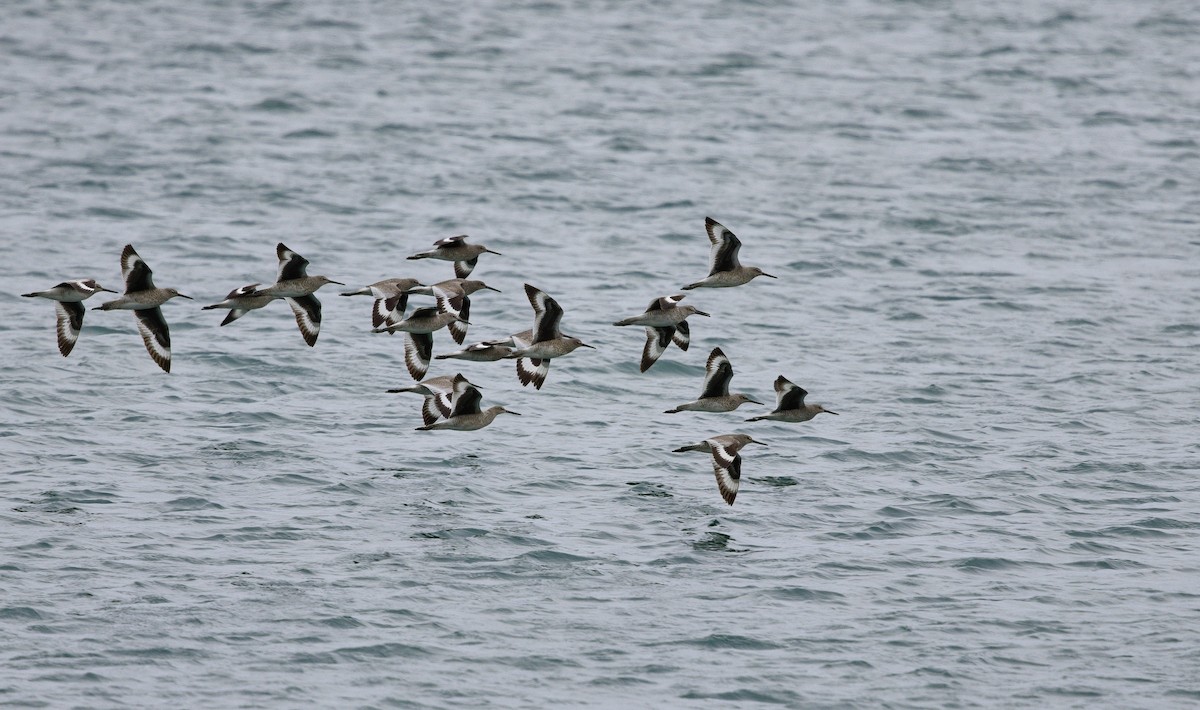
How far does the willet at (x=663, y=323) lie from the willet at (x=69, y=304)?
17.2 feet

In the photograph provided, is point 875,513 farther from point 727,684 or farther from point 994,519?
point 727,684

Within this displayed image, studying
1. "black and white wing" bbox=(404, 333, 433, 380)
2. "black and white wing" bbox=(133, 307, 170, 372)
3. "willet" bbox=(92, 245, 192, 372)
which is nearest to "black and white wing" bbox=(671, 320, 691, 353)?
"black and white wing" bbox=(404, 333, 433, 380)

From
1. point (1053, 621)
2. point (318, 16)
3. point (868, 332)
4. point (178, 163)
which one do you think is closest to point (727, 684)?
point (1053, 621)

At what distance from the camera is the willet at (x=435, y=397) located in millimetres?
17578

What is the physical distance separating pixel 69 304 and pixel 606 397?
6294 mm

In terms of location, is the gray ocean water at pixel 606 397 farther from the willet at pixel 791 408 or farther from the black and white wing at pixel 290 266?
the black and white wing at pixel 290 266

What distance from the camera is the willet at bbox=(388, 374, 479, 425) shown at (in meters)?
17.6

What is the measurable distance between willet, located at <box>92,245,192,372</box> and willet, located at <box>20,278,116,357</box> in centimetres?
25

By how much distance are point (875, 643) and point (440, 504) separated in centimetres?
460

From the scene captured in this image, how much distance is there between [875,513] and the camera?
16.2 metres

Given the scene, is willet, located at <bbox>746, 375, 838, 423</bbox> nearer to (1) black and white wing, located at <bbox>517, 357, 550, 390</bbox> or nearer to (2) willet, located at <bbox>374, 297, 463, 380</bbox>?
(1) black and white wing, located at <bbox>517, 357, 550, 390</bbox>

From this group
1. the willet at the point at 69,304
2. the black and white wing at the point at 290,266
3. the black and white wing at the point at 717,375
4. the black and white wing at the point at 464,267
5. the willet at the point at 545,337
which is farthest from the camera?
the black and white wing at the point at 464,267

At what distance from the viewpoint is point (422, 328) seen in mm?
16859

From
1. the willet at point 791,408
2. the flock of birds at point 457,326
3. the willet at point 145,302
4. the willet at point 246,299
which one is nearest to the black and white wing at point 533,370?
the flock of birds at point 457,326
